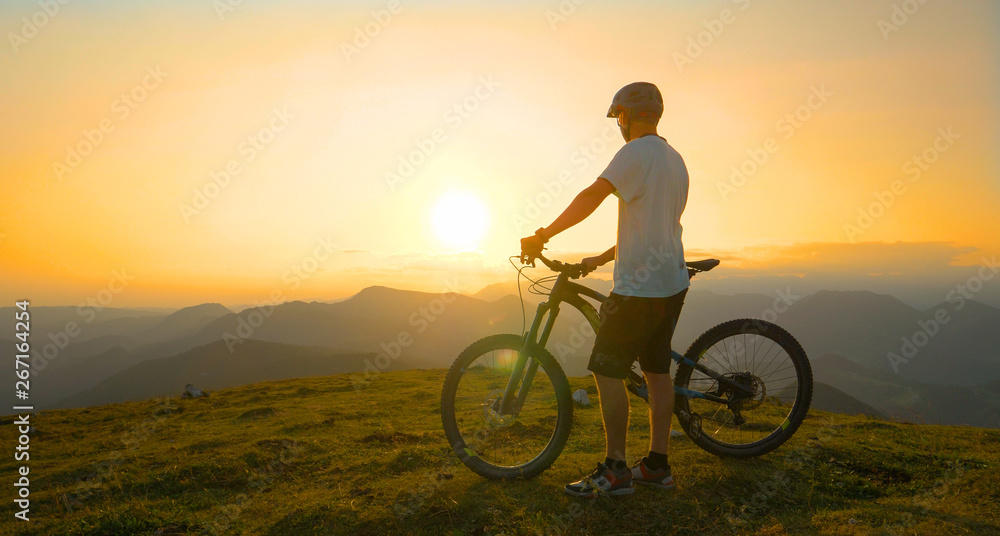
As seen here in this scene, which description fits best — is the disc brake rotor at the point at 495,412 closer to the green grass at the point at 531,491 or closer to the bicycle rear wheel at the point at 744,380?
the green grass at the point at 531,491

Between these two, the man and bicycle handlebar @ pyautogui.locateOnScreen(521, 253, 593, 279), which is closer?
the man

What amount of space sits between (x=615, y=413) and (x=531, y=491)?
1.04m

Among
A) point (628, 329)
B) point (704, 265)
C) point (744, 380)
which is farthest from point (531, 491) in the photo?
point (704, 265)

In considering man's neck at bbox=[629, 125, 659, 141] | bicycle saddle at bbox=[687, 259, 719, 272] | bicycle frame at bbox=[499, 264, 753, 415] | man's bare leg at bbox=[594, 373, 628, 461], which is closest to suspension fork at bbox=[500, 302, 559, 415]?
bicycle frame at bbox=[499, 264, 753, 415]

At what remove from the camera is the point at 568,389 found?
4730 millimetres

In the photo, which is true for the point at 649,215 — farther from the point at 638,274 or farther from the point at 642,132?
the point at 642,132

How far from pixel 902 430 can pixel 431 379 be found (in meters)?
A: 19.7

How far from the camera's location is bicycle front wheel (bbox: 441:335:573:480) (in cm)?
475

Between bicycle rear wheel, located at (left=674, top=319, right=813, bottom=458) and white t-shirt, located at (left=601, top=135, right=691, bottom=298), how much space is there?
4.27 feet

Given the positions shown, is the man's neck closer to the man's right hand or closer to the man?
the man

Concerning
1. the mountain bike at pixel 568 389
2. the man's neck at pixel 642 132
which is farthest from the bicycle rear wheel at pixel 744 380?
the man's neck at pixel 642 132

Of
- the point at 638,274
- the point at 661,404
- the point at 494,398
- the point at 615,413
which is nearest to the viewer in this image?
the point at 638,274

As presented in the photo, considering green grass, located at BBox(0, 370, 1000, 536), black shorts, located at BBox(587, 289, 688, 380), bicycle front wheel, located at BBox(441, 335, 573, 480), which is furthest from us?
bicycle front wheel, located at BBox(441, 335, 573, 480)

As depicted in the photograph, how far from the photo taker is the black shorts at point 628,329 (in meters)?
4.21
